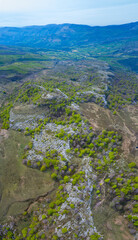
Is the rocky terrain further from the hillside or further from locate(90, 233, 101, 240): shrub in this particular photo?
locate(90, 233, 101, 240): shrub

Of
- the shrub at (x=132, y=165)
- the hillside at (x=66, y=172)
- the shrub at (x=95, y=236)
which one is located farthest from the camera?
the shrub at (x=132, y=165)

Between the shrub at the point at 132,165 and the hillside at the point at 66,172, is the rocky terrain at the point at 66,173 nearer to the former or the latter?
the hillside at the point at 66,172

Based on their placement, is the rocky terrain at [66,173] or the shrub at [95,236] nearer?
the shrub at [95,236]

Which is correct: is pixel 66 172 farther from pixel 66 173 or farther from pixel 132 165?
pixel 132 165

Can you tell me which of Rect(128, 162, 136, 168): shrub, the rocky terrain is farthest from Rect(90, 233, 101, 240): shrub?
Rect(128, 162, 136, 168): shrub

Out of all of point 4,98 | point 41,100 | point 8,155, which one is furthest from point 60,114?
point 4,98

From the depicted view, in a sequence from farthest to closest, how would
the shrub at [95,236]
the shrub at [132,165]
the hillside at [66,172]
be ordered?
1. the shrub at [132,165]
2. the hillside at [66,172]
3. the shrub at [95,236]

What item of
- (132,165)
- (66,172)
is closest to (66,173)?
(66,172)

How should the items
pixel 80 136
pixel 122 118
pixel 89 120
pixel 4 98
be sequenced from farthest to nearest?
pixel 4 98
pixel 122 118
pixel 89 120
pixel 80 136

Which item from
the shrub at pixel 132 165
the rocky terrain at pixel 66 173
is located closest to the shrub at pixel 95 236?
the rocky terrain at pixel 66 173

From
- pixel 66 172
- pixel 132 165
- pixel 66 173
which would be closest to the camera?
pixel 132 165

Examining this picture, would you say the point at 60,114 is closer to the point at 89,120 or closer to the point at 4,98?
the point at 89,120
